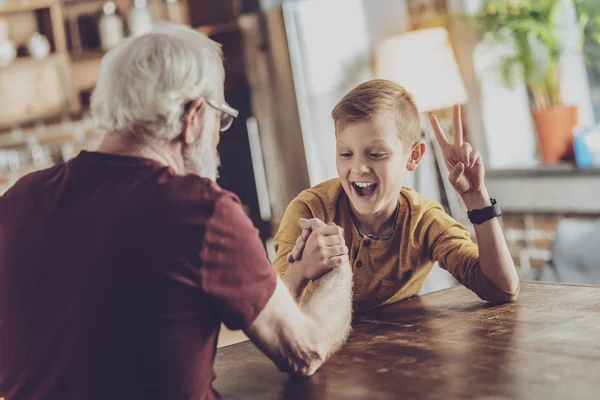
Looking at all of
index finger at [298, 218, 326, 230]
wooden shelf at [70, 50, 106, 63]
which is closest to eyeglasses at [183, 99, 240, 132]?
index finger at [298, 218, 326, 230]

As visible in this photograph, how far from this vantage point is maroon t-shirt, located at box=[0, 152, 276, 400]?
1.17 metres

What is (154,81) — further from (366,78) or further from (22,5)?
(22,5)

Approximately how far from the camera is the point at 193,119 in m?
1.34

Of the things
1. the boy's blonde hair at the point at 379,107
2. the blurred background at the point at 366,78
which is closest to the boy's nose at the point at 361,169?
the boy's blonde hair at the point at 379,107

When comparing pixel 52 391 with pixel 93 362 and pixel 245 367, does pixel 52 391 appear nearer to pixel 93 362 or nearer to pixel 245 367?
pixel 93 362

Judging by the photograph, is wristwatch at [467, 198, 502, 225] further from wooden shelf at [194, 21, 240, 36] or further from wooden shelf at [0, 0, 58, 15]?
wooden shelf at [0, 0, 58, 15]

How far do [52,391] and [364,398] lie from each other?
48 centimetres

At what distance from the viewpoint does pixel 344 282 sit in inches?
60.4

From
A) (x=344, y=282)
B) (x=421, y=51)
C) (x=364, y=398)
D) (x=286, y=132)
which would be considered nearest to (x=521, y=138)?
(x=421, y=51)

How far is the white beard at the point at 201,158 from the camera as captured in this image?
1362 mm

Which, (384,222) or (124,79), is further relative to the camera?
(384,222)

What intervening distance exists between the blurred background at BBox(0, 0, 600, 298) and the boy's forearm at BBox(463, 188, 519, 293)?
1167 millimetres

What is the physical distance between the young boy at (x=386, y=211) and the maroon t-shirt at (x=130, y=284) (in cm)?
55

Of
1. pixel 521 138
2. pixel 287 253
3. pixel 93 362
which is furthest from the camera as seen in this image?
pixel 521 138
